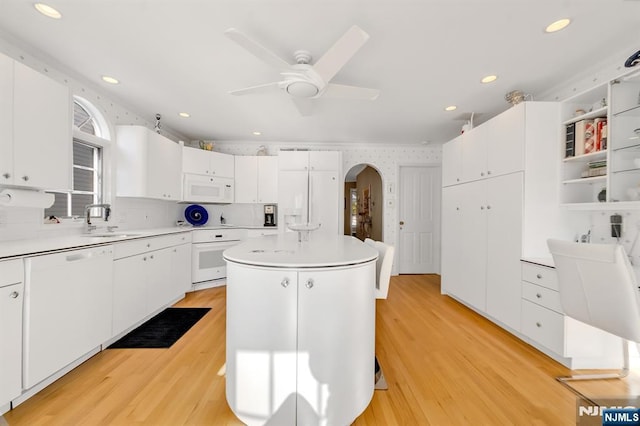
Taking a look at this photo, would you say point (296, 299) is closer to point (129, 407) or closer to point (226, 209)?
point (129, 407)

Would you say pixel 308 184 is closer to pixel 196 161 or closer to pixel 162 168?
pixel 196 161

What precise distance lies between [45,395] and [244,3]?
2757mm

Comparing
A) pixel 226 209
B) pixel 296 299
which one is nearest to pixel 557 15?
pixel 296 299

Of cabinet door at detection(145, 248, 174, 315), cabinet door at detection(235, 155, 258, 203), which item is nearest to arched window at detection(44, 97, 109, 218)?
cabinet door at detection(145, 248, 174, 315)

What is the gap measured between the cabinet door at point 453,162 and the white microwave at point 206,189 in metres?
3.42

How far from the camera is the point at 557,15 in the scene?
5.55 ft

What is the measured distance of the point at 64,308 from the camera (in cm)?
176

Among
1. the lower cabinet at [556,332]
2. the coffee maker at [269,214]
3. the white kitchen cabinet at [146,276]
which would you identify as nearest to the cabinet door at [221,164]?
the coffee maker at [269,214]

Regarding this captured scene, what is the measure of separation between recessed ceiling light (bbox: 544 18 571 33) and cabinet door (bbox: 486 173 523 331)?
114cm

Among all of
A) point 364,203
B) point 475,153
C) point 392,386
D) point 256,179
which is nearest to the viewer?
point 392,386

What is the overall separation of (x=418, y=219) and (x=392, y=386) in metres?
3.70

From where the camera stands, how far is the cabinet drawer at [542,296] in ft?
6.75

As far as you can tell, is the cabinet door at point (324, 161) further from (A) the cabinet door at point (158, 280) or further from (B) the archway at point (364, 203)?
(A) the cabinet door at point (158, 280)

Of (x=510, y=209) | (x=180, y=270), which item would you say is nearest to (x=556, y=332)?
(x=510, y=209)
